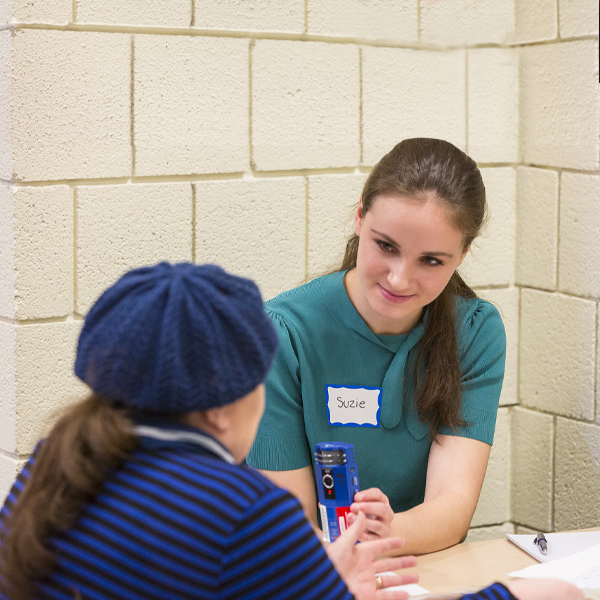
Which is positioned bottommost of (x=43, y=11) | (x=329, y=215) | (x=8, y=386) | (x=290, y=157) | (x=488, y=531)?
(x=488, y=531)

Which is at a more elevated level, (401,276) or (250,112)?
(250,112)

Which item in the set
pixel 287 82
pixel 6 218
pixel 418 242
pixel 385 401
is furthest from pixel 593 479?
pixel 6 218

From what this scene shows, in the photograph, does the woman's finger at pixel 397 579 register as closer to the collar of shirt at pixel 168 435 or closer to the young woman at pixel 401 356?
the young woman at pixel 401 356

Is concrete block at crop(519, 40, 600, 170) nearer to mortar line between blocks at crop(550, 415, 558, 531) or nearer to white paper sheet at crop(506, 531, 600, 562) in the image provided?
mortar line between blocks at crop(550, 415, 558, 531)

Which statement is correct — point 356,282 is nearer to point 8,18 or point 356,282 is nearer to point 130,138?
point 130,138

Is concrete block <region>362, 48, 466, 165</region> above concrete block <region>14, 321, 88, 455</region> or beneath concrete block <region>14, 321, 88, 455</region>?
above

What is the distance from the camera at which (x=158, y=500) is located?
0.83 metres

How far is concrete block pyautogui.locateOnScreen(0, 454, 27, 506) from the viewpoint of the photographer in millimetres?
2000

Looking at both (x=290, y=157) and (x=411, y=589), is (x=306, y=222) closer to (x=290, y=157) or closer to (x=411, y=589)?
(x=290, y=157)

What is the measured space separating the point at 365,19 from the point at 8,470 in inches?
61.5

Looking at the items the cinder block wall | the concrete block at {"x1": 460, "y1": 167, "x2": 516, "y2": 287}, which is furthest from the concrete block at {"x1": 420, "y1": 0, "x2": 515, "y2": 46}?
the concrete block at {"x1": 460, "y1": 167, "x2": 516, "y2": 287}

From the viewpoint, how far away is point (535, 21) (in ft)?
7.94

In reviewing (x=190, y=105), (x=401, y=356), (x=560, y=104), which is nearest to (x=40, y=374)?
(x=190, y=105)

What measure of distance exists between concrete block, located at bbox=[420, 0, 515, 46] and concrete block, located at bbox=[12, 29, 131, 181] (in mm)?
918
